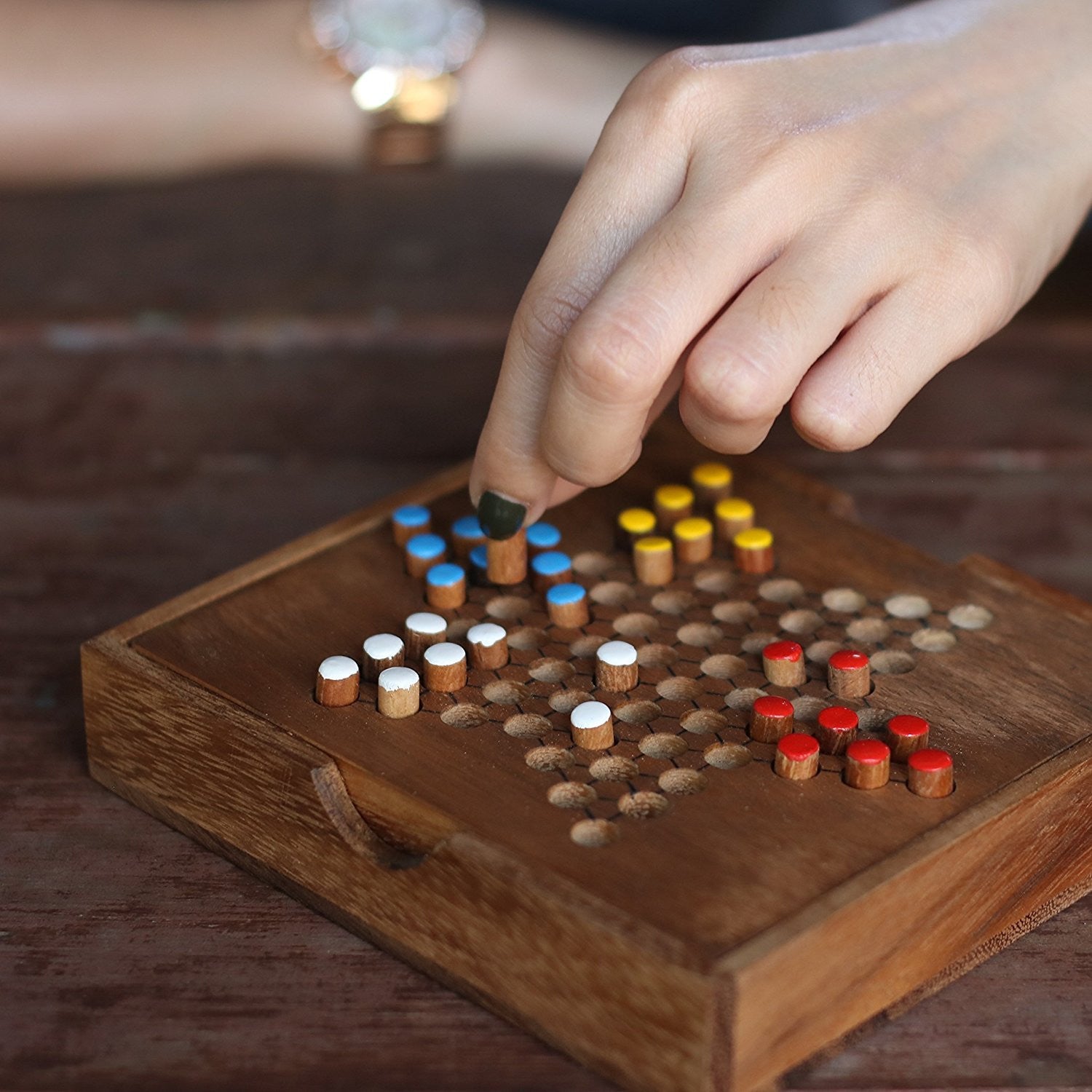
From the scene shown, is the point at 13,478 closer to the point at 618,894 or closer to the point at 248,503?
the point at 248,503

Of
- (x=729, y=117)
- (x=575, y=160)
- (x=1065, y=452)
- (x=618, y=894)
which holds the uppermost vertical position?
(x=729, y=117)

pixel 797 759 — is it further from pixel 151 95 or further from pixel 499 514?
pixel 151 95

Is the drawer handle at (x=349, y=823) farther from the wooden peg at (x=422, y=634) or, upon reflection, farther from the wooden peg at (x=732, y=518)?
the wooden peg at (x=732, y=518)

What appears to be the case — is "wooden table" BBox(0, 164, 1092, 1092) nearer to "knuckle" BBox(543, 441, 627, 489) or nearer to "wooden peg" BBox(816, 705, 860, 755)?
"wooden peg" BBox(816, 705, 860, 755)

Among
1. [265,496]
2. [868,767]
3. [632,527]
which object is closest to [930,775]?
[868,767]

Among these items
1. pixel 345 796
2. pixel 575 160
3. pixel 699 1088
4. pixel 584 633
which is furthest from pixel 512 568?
pixel 575 160

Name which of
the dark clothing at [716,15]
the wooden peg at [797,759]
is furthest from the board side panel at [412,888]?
the dark clothing at [716,15]
